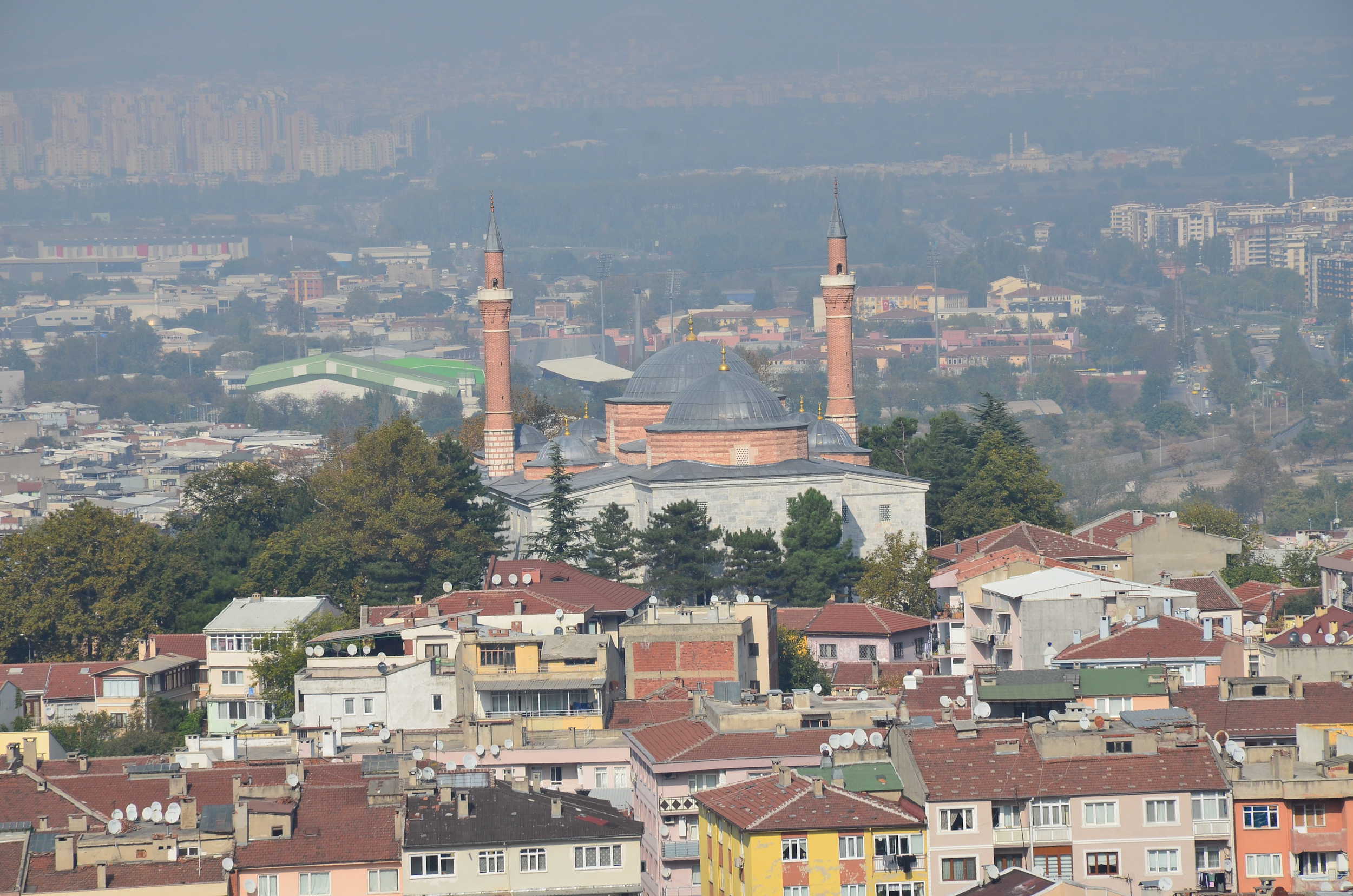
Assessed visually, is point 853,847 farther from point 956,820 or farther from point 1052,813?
point 1052,813

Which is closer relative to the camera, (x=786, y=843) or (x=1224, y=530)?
(x=786, y=843)

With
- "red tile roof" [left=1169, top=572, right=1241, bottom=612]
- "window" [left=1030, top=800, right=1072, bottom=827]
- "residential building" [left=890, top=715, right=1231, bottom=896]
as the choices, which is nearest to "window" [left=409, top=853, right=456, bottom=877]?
"residential building" [left=890, top=715, right=1231, bottom=896]

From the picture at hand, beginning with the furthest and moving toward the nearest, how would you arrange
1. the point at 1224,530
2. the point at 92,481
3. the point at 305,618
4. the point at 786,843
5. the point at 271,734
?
the point at 92,481
the point at 1224,530
the point at 305,618
the point at 271,734
the point at 786,843

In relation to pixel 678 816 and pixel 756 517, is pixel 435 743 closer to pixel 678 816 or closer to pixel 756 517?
pixel 678 816

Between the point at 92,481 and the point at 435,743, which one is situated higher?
the point at 435,743

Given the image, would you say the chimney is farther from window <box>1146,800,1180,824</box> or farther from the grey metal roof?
the grey metal roof

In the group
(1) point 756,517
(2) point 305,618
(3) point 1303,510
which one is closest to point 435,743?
(2) point 305,618
